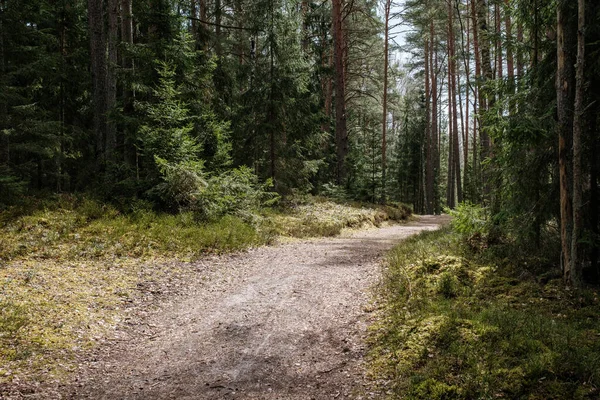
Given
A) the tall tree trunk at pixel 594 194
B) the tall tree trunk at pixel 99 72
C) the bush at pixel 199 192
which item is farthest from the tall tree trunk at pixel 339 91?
the tall tree trunk at pixel 594 194

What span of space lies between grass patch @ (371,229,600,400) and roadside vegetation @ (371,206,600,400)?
0.01 meters

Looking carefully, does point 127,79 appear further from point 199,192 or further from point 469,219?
point 469,219

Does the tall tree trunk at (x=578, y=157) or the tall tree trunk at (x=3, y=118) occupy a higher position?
the tall tree trunk at (x=3, y=118)

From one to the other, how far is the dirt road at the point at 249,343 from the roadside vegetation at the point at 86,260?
1.92 ft

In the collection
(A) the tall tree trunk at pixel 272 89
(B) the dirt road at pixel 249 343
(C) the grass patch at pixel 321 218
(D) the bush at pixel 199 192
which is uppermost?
(A) the tall tree trunk at pixel 272 89

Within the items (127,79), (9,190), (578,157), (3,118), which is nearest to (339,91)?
(127,79)

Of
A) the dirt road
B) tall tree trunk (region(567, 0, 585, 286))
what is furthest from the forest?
the dirt road

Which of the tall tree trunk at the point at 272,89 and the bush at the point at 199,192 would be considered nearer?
the bush at the point at 199,192

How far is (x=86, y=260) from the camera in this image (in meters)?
8.34

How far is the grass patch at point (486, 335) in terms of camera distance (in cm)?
356

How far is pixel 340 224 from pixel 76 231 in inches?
379

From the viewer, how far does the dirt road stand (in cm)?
429

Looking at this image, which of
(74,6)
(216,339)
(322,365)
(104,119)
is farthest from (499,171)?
(74,6)

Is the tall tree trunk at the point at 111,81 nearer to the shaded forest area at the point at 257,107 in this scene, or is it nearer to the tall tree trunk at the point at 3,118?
Result: the shaded forest area at the point at 257,107
